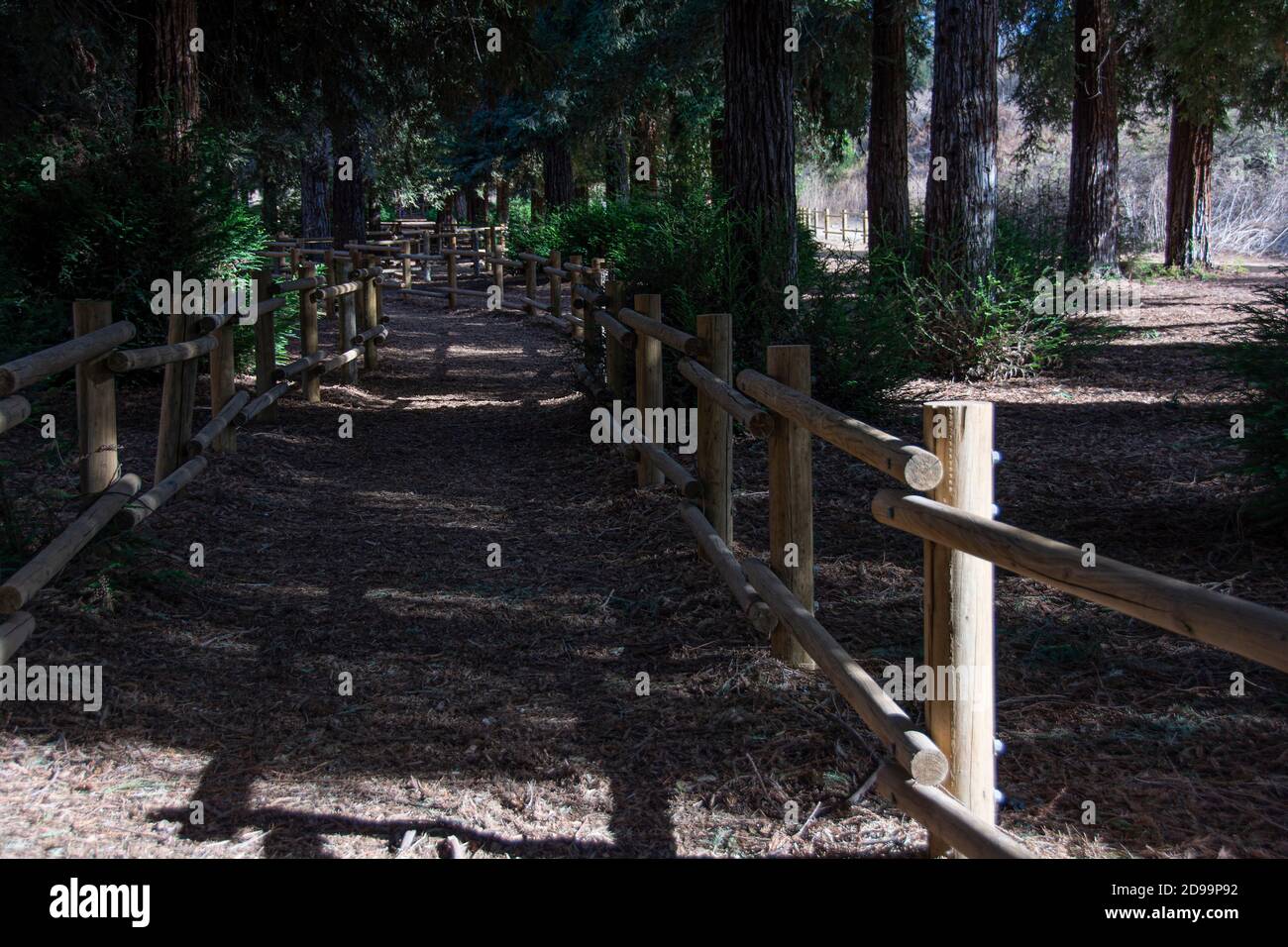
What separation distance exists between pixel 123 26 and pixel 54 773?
10520 millimetres

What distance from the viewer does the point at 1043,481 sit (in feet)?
25.6

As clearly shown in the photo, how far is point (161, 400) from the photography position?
8.91 metres

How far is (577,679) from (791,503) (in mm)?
1249

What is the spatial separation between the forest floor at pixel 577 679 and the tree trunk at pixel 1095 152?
8.90 m

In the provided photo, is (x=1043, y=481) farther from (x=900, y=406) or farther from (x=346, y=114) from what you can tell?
(x=346, y=114)

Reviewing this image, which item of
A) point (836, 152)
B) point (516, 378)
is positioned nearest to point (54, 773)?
point (516, 378)

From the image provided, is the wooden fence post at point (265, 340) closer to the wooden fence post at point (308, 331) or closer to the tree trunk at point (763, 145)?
the wooden fence post at point (308, 331)

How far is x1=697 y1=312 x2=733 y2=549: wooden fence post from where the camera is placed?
6523mm

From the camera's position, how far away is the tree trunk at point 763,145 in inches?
371

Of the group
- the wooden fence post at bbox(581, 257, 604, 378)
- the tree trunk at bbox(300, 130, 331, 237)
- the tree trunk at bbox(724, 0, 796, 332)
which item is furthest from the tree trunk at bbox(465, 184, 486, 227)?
the tree trunk at bbox(724, 0, 796, 332)

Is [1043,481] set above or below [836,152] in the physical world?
below

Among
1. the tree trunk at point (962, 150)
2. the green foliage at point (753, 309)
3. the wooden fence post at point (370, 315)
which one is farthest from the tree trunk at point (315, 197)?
the green foliage at point (753, 309)

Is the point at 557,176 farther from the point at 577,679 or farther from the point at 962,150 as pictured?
the point at 577,679

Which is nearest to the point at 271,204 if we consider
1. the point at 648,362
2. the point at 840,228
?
the point at 840,228
